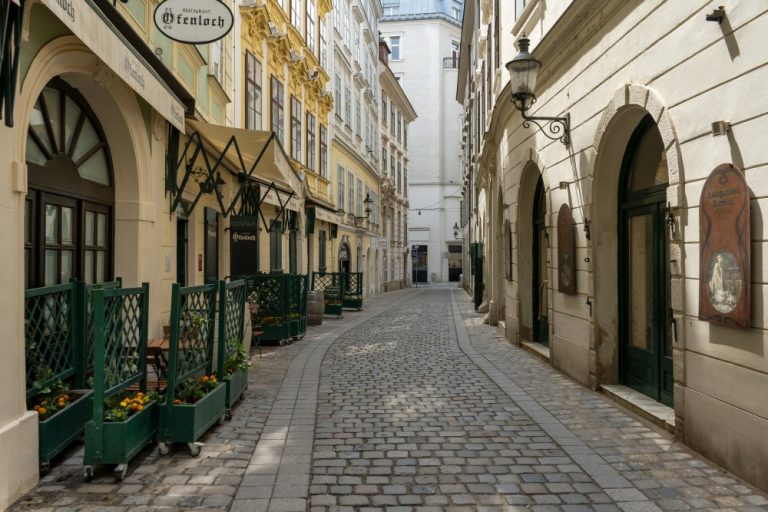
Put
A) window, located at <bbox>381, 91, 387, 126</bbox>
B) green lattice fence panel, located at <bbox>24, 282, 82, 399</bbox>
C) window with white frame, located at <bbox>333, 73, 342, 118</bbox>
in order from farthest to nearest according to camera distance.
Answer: window, located at <bbox>381, 91, 387, 126</bbox>
window with white frame, located at <bbox>333, 73, 342, 118</bbox>
green lattice fence panel, located at <bbox>24, 282, 82, 399</bbox>

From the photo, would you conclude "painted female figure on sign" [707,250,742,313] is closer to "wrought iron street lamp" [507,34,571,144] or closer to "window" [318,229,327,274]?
"wrought iron street lamp" [507,34,571,144]

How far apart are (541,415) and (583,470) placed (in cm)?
162

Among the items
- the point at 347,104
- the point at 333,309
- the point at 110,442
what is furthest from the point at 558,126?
the point at 347,104

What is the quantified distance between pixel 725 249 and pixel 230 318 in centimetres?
436

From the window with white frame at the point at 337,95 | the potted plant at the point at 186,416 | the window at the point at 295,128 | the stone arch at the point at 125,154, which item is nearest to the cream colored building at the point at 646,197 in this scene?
the potted plant at the point at 186,416

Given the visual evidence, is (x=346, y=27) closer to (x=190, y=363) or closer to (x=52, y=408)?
(x=190, y=363)

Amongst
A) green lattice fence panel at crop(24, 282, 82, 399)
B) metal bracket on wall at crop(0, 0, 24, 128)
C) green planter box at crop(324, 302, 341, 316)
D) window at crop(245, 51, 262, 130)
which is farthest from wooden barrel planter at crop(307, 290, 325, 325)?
metal bracket on wall at crop(0, 0, 24, 128)

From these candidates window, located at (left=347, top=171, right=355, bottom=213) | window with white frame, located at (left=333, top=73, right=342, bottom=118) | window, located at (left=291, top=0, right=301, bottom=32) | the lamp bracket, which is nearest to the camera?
the lamp bracket

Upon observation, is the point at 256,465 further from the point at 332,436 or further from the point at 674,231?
the point at 674,231

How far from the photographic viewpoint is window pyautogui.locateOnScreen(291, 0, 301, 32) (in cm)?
1728

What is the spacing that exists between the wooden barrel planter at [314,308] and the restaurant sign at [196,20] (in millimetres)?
9342

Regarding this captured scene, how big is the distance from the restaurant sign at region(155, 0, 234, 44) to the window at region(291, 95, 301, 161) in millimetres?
10758

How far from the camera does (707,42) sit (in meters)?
4.82

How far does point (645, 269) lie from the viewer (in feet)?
22.5
